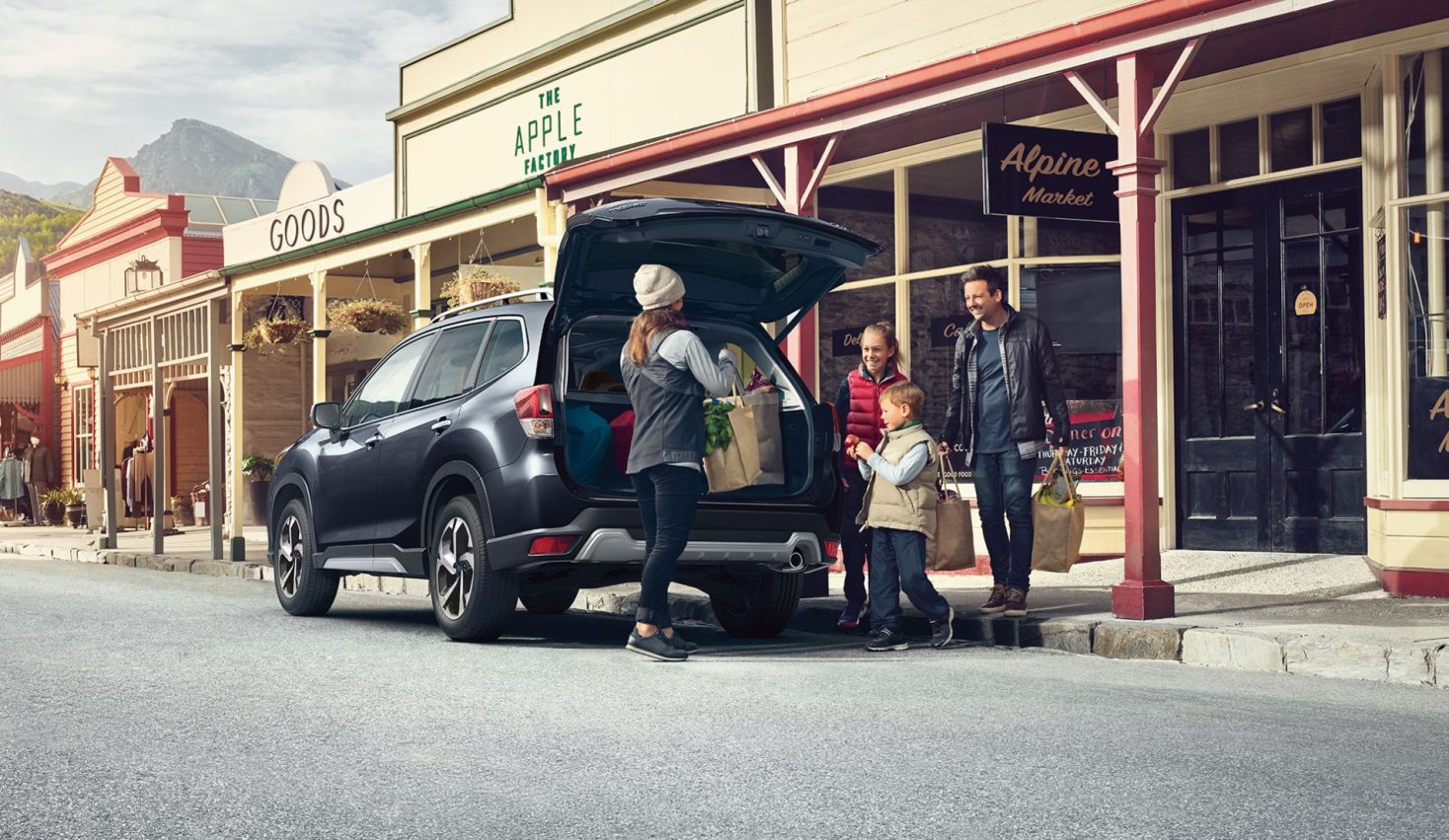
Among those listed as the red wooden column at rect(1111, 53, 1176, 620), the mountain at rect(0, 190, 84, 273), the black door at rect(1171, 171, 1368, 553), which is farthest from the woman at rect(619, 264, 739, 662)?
the mountain at rect(0, 190, 84, 273)

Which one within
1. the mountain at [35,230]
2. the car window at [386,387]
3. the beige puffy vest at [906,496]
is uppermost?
the mountain at [35,230]

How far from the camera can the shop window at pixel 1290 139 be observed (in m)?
11.6

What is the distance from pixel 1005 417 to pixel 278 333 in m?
14.1

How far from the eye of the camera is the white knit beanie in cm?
802

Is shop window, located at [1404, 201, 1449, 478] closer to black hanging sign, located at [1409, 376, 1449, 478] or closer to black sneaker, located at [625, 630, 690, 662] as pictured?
black hanging sign, located at [1409, 376, 1449, 478]

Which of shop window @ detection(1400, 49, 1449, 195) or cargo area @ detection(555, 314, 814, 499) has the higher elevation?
shop window @ detection(1400, 49, 1449, 195)

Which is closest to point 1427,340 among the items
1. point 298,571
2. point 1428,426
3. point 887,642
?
point 1428,426

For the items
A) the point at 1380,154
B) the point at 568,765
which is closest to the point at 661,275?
the point at 568,765

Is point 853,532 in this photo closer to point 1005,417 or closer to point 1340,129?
point 1005,417

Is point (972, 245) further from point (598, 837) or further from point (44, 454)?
point (44, 454)

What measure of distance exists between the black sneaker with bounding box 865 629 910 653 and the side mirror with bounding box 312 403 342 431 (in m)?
3.66

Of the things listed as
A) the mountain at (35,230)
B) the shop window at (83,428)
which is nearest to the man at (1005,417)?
the shop window at (83,428)

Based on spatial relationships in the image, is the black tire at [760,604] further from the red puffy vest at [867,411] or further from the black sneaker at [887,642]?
the red puffy vest at [867,411]

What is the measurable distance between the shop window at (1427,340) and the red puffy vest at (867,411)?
3.56 m
